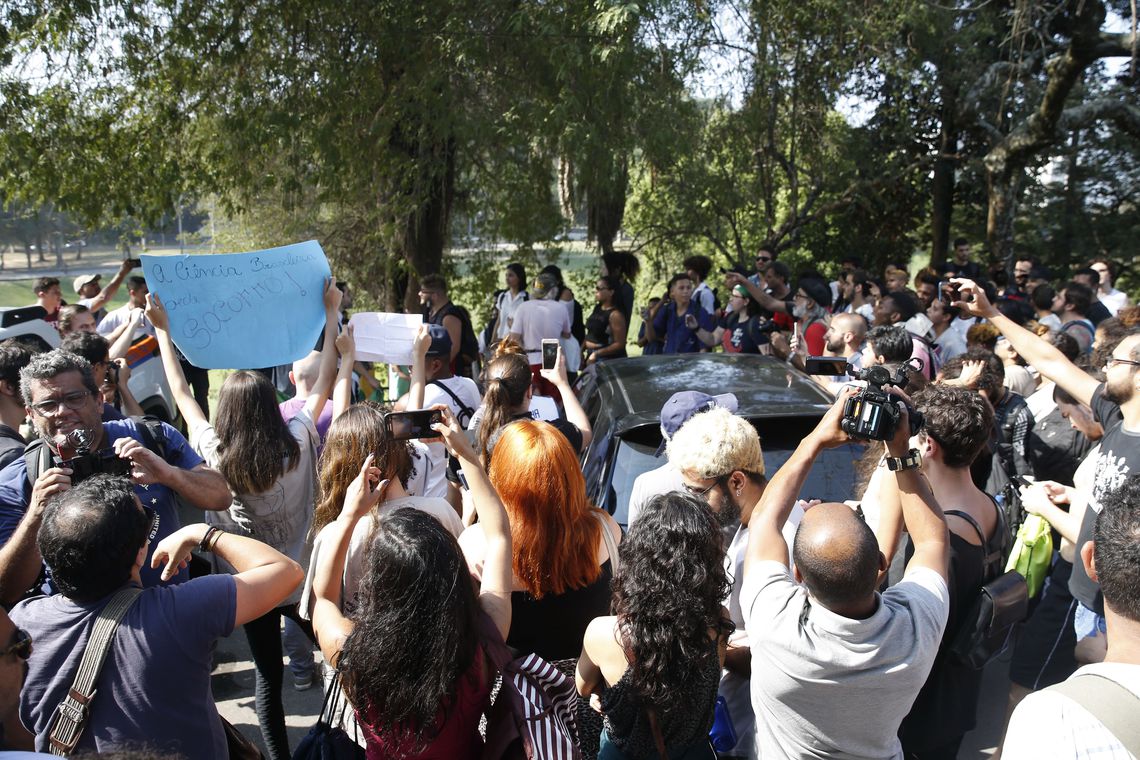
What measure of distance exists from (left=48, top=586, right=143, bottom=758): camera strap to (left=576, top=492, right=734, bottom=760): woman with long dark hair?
50.1 inches

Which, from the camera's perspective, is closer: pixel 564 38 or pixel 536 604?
pixel 536 604

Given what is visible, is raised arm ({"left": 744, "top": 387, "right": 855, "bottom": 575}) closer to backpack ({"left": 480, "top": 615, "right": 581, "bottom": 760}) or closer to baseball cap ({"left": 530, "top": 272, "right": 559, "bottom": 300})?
backpack ({"left": 480, "top": 615, "right": 581, "bottom": 760})

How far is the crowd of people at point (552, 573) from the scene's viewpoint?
220 cm

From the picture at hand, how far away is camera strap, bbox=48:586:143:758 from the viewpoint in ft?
7.25

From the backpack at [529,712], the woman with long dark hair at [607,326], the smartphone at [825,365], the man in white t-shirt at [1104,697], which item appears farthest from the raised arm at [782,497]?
the woman with long dark hair at [607,326]

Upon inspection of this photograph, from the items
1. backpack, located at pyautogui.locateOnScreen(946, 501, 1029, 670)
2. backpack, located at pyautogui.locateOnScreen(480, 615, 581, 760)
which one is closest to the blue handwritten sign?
backpack, located at pyautogui.locateOnScreen(480, 615, 581, 760)

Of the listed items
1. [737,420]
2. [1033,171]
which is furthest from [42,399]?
[1033,171]

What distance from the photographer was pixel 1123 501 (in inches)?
84.7

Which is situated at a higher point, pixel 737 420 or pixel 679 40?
pixel 679 40

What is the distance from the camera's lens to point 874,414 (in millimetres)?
2516

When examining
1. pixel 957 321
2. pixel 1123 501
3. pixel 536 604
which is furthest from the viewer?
pixel 957 321

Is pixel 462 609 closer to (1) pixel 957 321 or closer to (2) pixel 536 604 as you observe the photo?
(2) pixel 536 604

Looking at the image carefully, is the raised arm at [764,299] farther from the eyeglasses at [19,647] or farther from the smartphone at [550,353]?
the eyeglasses at [19,647]

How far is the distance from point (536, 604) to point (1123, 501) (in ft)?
5.64
